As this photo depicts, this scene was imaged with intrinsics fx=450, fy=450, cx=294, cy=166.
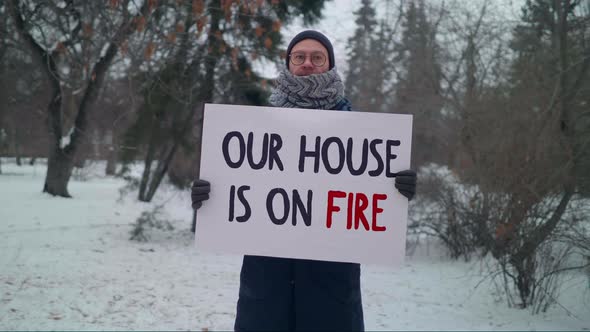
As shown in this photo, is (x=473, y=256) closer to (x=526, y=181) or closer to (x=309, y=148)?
(x=526, y=181)

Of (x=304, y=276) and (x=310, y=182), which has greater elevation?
(x=310, y=182)

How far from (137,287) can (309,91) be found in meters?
4.45

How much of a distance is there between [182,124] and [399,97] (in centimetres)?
548

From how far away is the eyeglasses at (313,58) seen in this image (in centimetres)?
216

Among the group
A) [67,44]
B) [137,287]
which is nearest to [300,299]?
[137,287]

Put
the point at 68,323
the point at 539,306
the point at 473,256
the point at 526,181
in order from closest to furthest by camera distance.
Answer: the point at 68,323 → the point at 539,306 → the point at 526,181 → the point at 473,256

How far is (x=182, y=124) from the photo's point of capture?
10.5 m

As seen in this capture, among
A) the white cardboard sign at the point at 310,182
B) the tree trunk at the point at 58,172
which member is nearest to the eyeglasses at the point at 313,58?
the white cardboard sign at the point at 310,182

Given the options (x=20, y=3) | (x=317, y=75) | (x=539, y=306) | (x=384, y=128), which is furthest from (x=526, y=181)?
(x=20, y=3)

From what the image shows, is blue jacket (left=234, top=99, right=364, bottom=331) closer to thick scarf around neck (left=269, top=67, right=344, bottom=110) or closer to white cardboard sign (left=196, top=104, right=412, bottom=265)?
white cardboard sign (left=196, top=104, right=412, bottom=265)

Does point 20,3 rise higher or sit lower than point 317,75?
higher

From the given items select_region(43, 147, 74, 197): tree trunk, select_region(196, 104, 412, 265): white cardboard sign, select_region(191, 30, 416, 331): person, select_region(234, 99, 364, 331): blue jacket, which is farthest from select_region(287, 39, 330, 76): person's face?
select_region(43, 147, 74, 197): tree trunk

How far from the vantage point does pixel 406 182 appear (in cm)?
217

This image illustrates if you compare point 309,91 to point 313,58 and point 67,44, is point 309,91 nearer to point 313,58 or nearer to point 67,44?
point 313,58
